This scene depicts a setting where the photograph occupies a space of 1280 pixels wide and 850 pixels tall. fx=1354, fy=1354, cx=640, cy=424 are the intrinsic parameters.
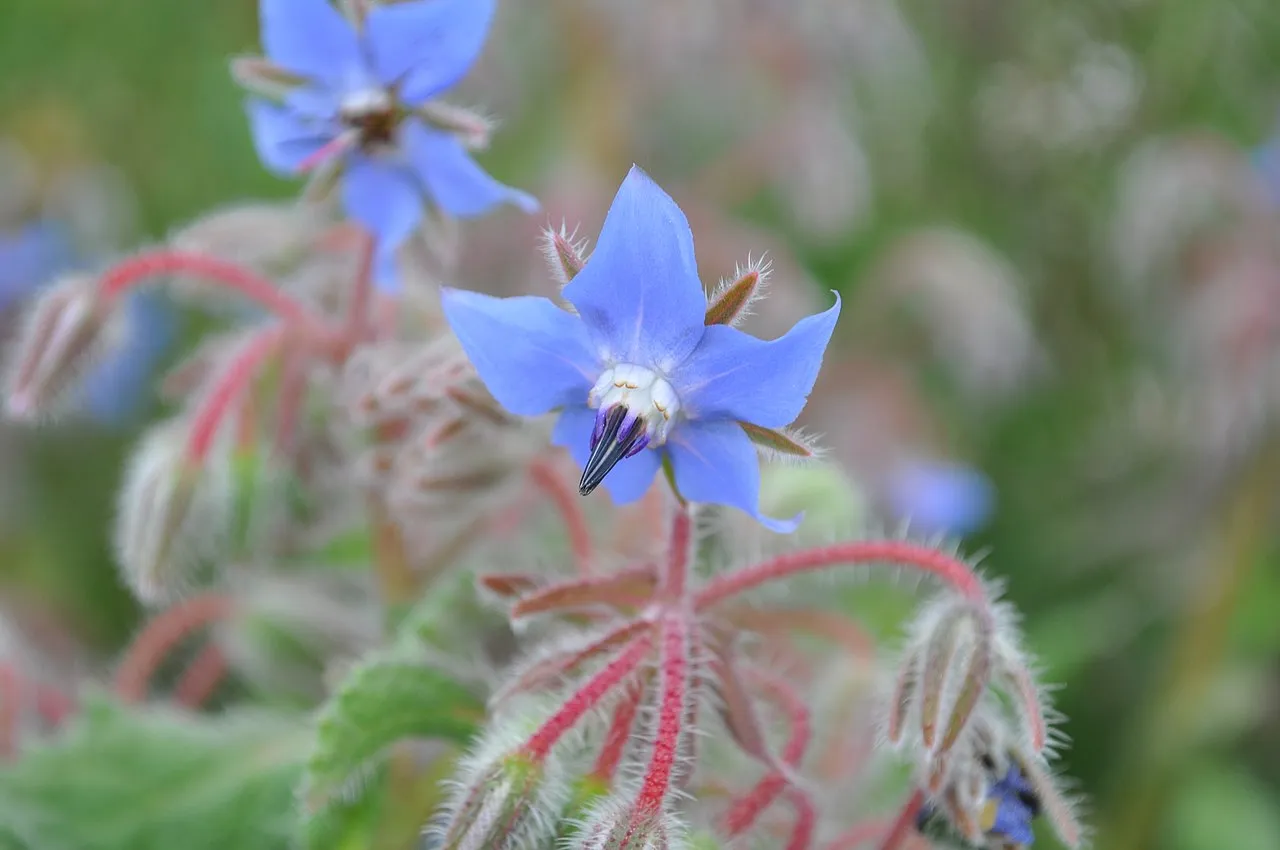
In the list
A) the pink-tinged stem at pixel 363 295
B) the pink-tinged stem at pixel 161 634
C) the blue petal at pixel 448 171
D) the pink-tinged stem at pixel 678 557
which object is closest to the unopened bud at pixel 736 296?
the pink-tinged stem at pixel 678 557

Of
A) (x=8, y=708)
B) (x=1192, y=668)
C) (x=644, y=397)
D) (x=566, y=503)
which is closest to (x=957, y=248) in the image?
(x=1192, y=668)

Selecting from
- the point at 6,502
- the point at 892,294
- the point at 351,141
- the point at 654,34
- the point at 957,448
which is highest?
the point at 654,34

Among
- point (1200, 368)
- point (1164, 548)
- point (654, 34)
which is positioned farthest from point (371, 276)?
point (1164, 548)

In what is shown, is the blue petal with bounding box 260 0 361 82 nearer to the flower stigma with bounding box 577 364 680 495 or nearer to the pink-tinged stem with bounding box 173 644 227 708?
the flower stigma with bounding box 577 364 680 495

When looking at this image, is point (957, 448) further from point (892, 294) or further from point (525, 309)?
point (525, 309)

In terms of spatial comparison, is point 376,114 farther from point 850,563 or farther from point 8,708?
point 8,708
